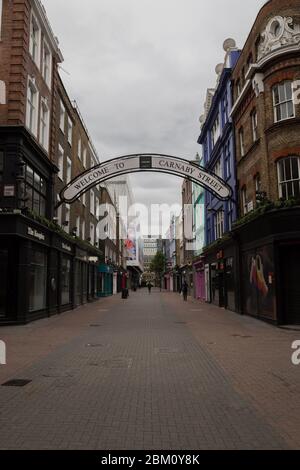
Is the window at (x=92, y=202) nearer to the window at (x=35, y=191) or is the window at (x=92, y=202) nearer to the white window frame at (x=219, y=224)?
the white window frame at (x=219, y=224)

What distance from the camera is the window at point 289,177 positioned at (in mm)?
17359

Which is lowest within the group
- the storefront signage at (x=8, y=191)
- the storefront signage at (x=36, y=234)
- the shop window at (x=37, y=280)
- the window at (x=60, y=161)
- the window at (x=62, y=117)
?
the shop window at (x=37, y=280)

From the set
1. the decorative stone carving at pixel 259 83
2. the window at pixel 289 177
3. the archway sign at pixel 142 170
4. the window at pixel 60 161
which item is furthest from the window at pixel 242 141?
the window at pixel 60 161

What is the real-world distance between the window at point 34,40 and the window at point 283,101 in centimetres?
1114

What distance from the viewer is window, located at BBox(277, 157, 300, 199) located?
1736cm

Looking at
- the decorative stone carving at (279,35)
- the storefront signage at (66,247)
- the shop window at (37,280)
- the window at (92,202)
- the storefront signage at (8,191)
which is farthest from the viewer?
the window at (92,202)

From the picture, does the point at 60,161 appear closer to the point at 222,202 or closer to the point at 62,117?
the point at 62,117

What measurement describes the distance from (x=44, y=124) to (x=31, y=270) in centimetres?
803

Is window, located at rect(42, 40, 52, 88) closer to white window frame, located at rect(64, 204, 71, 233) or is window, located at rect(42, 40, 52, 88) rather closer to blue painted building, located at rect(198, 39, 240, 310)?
white window frame, located at rect(64, 204, 71, 233)

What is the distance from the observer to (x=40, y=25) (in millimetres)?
20547

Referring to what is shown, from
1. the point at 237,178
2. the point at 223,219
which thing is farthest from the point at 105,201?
the point at 237,178

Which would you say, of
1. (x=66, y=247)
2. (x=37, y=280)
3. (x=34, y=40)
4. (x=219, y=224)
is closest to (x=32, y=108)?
(x=34, y=40)

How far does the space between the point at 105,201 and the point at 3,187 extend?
32.1 meters
